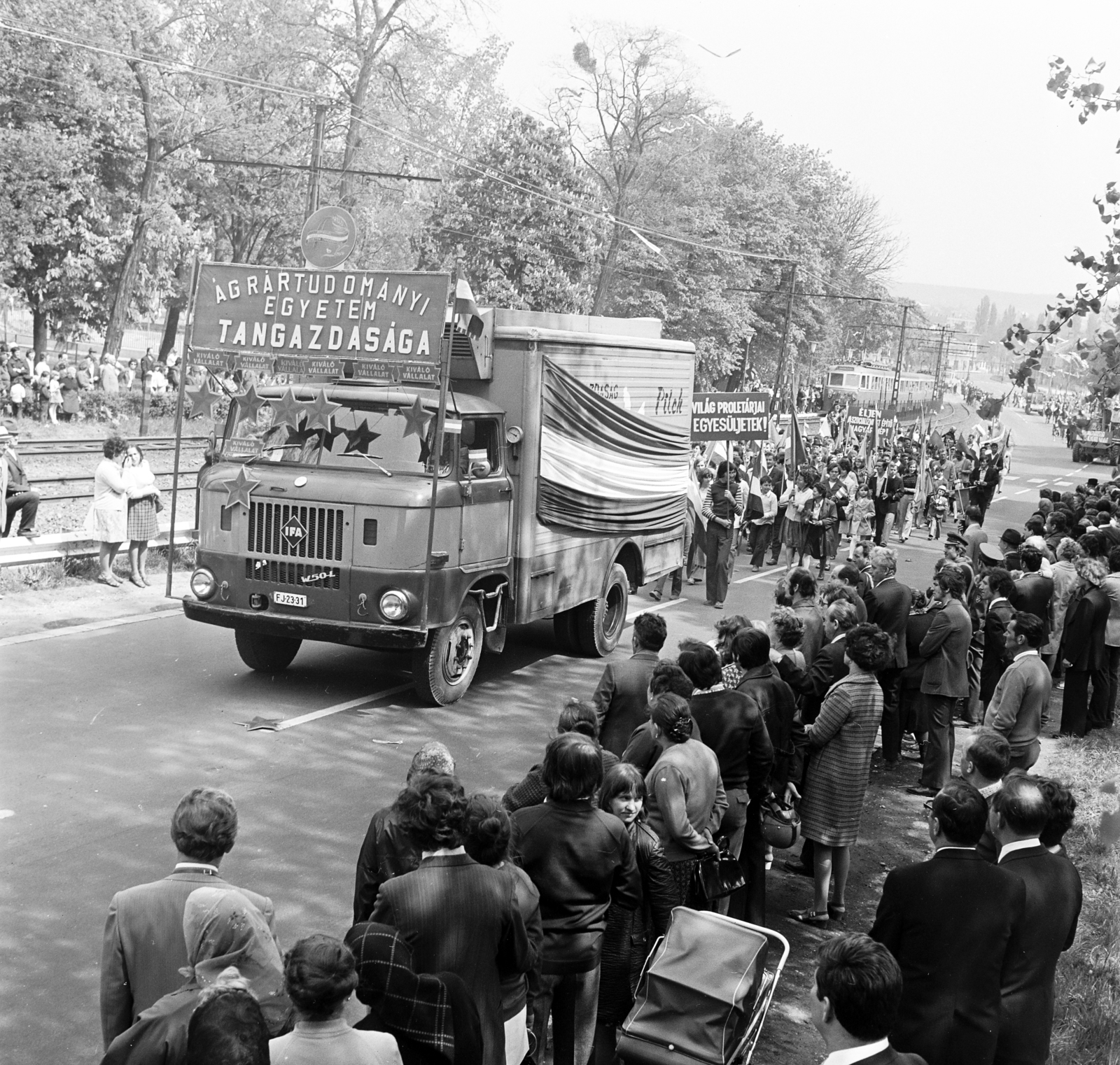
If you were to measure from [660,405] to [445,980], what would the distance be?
11332 millimetres

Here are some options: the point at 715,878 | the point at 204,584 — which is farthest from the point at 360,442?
the point at 715,878

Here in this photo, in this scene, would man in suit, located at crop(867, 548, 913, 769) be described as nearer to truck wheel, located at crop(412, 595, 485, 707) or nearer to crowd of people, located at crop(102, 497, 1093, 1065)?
crowd of people, located at crop(102, 497, 1093, 1065)

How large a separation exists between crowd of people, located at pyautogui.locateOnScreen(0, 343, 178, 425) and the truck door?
21.0 metres

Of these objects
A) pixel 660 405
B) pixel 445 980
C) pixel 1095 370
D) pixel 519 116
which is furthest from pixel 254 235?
pixel 445 980

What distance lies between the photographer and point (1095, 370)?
8555 millimetres

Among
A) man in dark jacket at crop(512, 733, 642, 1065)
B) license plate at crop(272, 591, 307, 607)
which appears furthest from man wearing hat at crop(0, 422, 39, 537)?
man in dark jacket at crop(512, 733, 642, 1065)

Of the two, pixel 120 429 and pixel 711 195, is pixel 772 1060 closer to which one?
pixel 120 429

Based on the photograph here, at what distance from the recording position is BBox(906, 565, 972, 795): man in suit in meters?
9.30

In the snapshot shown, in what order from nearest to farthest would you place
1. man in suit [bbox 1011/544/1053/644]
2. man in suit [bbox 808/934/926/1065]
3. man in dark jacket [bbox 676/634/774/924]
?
man in suit [bbox 808/934/926/1065] → man in dark jacket [bbox 676/634/774/924] → man in suit [bbox 1011/544/1053/644]

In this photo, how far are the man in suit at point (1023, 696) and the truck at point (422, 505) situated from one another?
4.38m

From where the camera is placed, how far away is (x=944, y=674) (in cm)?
929

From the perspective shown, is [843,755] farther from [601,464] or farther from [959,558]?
[601,464]

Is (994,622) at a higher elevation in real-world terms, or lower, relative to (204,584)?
higher

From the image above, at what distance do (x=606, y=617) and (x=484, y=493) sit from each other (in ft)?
11.0
